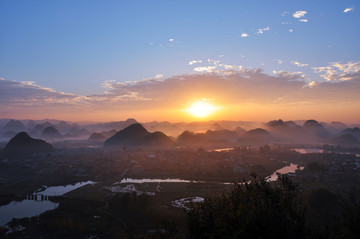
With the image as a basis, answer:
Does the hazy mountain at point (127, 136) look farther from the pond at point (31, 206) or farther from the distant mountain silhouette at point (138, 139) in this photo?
the pond at point (31, 206)

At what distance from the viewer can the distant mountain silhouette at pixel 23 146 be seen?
4468 inches

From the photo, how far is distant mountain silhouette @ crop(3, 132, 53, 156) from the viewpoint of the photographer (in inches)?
4468

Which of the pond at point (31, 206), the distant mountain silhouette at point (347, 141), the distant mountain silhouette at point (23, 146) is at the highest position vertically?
the distant mountain silhouette at point (23, 146)

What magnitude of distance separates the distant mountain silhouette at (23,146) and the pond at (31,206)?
2748 inches

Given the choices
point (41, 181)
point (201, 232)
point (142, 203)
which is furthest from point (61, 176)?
point (201, 232)

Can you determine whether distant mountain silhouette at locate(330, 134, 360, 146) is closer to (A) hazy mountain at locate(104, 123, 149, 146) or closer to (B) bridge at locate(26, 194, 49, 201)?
(A) hazy mountain at locate(104, 123, 149, 146)

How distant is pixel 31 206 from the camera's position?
1812 inches

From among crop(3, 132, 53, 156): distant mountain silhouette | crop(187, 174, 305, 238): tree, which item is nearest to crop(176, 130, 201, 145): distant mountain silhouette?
crop(3, 132, 53, 156): distant mountain silhouette

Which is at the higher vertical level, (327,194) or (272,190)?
(272,190)

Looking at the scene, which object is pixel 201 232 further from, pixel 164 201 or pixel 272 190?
pixel 164 201

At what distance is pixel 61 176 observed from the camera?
6925 centimetres

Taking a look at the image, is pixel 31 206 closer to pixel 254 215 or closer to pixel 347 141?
pixel 254 215

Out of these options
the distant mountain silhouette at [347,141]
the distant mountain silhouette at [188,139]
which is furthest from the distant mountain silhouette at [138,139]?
the distant mountain silhouette at [347,141]

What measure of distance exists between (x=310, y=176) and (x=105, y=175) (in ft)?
192
